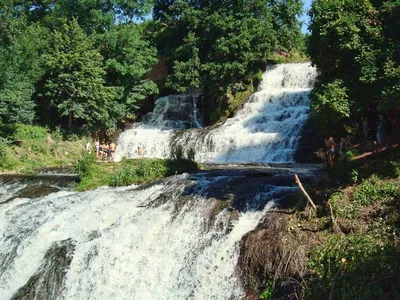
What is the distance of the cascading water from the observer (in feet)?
68.1

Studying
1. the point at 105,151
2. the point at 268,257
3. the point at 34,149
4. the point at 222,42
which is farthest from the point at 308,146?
the point at 34,149

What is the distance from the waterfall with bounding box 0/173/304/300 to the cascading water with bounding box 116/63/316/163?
8.37 metres

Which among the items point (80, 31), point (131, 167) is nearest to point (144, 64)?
point (80, 31)

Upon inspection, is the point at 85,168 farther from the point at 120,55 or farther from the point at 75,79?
the point at 120,55

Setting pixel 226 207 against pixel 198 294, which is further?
pixel 226 207

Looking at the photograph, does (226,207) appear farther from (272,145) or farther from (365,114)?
(272,145)

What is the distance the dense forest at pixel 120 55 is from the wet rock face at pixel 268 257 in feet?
61.5

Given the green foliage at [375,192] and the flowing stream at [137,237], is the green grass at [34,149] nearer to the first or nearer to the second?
the flowing stream at [137,237]

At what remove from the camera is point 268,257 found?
8250 mm

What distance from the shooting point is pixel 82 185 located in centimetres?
1603

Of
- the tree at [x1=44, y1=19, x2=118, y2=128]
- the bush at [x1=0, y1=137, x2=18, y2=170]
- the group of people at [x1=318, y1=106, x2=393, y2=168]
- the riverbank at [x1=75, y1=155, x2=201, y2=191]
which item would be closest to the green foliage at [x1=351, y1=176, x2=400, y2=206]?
the group of people at [x1=318, y1=106, x2=393, y2=168]

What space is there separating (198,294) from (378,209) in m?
4.00

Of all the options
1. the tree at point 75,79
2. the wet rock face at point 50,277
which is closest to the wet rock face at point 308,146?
the wet rock face at point 50,277

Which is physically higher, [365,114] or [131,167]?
[365,114]
